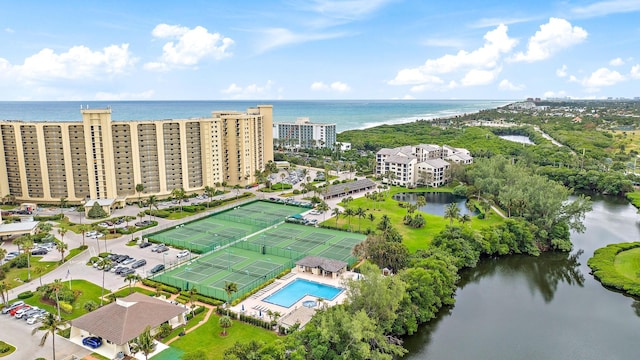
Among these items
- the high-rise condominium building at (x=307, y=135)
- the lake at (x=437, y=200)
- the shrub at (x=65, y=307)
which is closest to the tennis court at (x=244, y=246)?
the shrub at (x=65, y=307)

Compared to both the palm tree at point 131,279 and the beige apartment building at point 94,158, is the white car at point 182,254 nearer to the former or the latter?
the palm tree at point 131,279

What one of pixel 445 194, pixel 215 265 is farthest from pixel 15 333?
pixel 445 194

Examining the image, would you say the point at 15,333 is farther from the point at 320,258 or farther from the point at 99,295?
the point at 320,258

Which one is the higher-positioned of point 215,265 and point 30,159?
point 30,159

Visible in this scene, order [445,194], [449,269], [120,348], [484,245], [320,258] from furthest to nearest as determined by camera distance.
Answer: [445,194]
[484,245]
[320,258]
[449,269]
[120,348]

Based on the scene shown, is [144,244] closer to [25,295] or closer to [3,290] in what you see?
[25,295]
